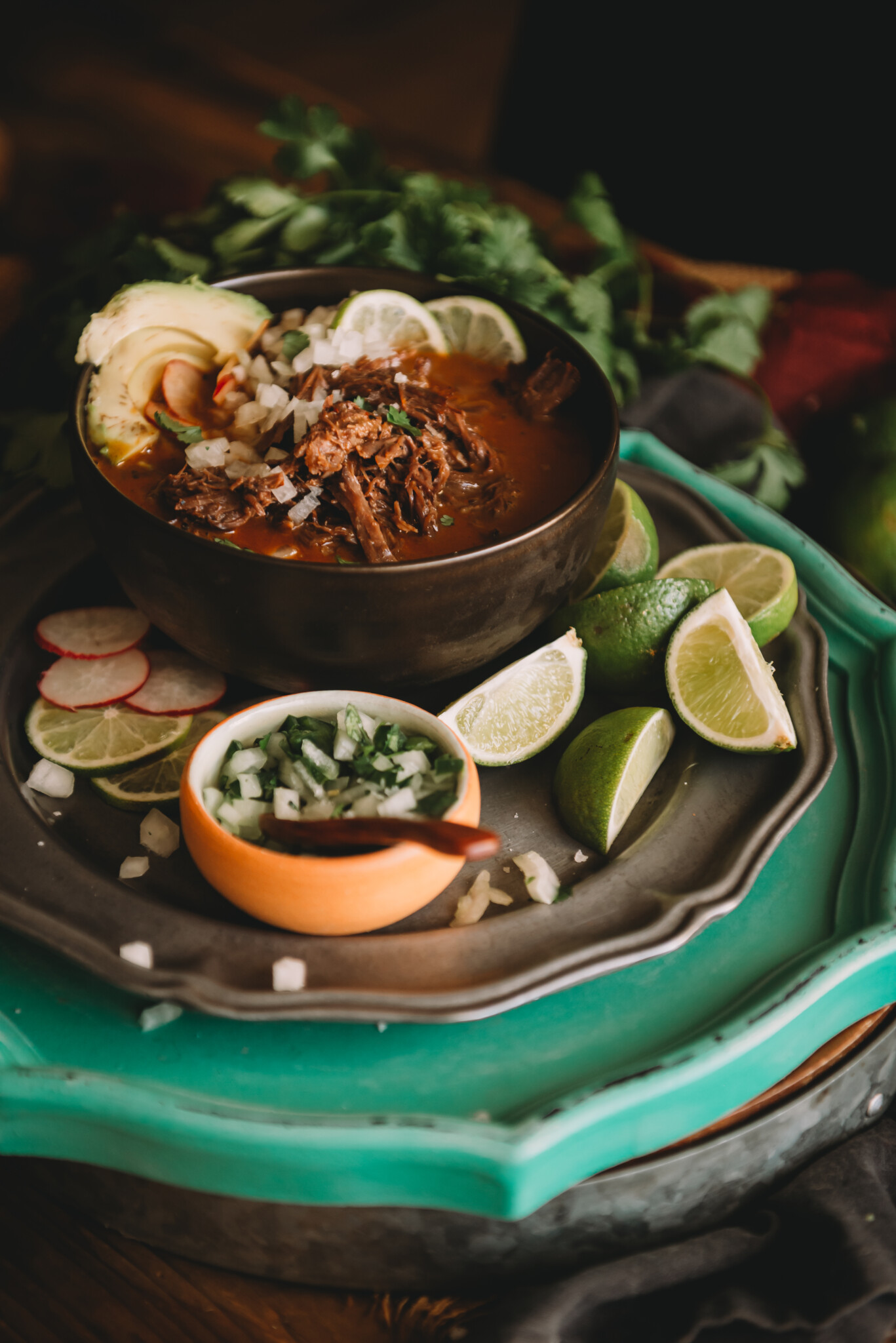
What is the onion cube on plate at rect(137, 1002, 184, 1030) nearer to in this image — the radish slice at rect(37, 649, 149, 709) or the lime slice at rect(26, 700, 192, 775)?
the lime slice at rect(26, 700, 192, 775)

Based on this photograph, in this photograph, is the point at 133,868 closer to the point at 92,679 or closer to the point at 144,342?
the point at 92,679

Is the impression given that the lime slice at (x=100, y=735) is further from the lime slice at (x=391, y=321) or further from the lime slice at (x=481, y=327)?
the lime slice at (x=481, y=327)


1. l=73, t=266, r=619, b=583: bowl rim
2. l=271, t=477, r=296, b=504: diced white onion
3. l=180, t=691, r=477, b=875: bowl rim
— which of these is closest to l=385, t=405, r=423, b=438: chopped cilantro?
l=271, t=477, r=296, b=504: diced white onion

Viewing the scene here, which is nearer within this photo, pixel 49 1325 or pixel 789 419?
pixel 49 1325

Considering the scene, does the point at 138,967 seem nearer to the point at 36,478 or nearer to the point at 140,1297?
the point at 140,1297

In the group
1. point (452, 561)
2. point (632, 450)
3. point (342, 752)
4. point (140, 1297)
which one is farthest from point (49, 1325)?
point (632, 450)

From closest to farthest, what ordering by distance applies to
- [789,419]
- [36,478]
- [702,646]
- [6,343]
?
[702,646] → [36,478] → [6,343] → [789,419]

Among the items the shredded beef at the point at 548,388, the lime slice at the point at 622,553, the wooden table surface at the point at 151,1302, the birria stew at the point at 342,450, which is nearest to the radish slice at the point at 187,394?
the birria stew at the point at 342,450
